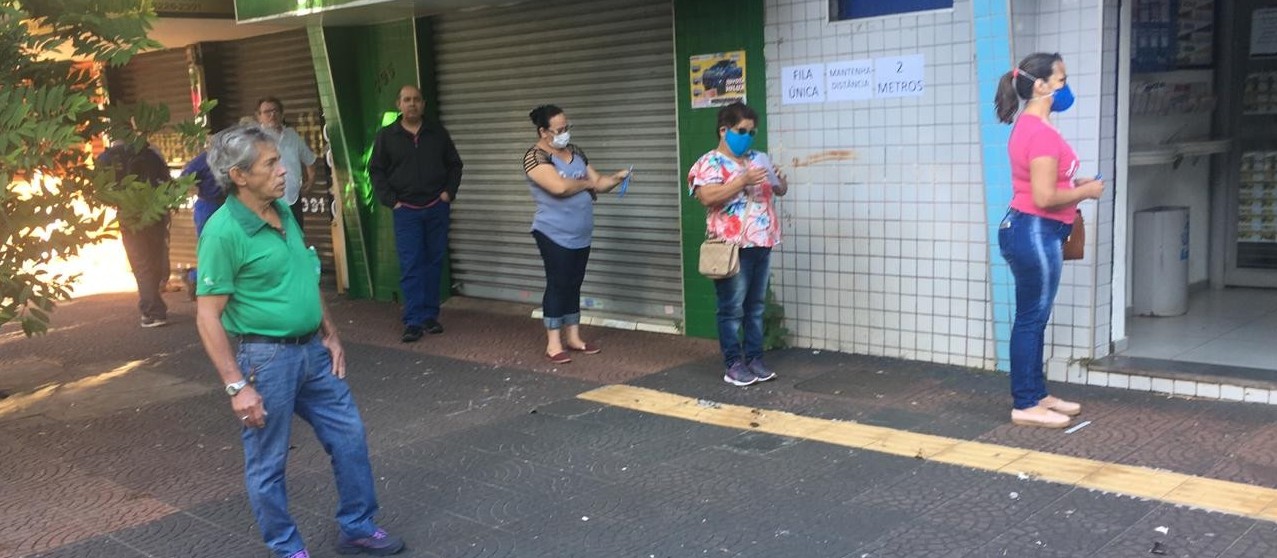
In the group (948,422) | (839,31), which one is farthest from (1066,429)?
(839,31)

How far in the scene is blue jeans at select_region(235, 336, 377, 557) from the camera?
3.89m

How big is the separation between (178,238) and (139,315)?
11.3 feet

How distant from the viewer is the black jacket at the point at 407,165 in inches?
326

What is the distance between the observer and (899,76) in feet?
21.6

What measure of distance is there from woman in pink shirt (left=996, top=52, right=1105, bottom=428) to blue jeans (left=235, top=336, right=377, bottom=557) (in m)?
3.10

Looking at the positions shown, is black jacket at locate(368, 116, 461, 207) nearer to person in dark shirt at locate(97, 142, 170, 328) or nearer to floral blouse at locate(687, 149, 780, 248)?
person in dark shirt at locate(97, 142, 170, 328)

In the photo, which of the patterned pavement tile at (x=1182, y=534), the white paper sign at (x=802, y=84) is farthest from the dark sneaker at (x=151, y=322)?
the patterned pavement tile at (x=1182, y=534)

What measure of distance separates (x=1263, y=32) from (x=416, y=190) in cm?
612

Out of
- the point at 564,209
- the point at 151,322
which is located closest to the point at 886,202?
the point at 564,209

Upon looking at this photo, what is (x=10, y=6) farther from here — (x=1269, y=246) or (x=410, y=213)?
(x=1269, y=246)

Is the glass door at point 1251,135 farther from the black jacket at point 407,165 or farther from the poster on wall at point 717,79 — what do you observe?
the black jacket at point 407,165

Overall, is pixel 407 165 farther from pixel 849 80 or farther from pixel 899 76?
pixel 899 76

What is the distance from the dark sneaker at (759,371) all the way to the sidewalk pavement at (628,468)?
2.8 inches

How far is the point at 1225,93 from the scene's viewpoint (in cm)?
803
